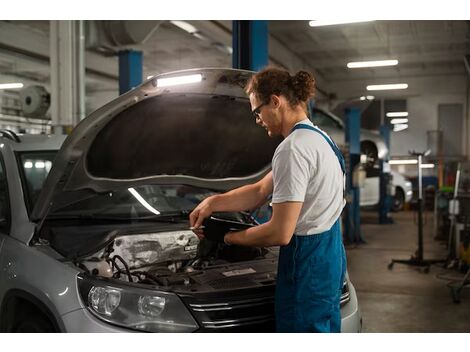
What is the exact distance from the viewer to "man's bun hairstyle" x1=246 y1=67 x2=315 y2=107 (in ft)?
6.21

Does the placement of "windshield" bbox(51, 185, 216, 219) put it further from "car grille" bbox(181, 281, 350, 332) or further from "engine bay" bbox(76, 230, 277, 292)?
"car grille" bbox(181, 281, 350, 332)

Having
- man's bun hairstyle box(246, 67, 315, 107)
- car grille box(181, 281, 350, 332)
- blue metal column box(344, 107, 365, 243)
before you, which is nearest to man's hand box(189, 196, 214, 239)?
car grille box(181, 281, 350, 332)

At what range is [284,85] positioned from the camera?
6.22 ft

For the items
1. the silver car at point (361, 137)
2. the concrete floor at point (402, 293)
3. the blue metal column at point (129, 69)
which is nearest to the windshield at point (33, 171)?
the concrete floor at point (402, 293)

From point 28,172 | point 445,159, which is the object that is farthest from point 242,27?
point 445,159

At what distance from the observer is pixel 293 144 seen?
5.88ft

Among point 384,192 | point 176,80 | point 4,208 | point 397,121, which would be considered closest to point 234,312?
point 176,80

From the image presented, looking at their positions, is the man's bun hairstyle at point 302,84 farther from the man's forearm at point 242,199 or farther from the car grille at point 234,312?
the car grille at point 234,312

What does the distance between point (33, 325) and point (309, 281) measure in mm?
1224

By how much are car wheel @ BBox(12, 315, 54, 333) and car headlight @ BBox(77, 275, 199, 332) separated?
28 centimetres

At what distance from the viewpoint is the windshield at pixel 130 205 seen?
284 cm

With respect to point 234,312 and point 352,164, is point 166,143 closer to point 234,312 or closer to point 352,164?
point 234,312

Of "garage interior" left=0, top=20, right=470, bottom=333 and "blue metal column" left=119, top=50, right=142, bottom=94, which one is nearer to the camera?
"garage interior" left=0, top=20, right=470, bottom=333

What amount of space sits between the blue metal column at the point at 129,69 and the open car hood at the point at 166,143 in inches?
144
